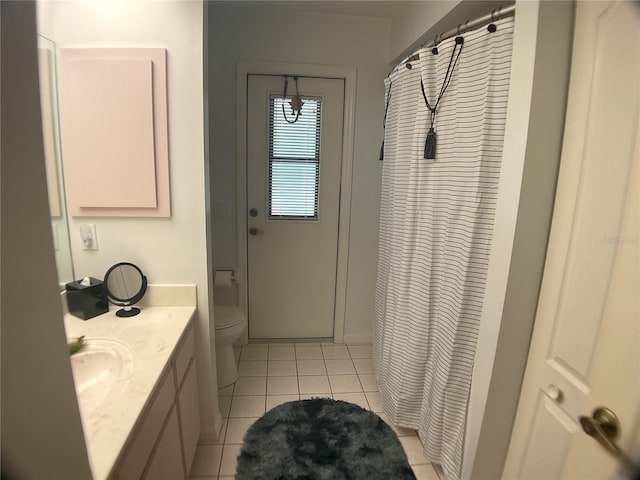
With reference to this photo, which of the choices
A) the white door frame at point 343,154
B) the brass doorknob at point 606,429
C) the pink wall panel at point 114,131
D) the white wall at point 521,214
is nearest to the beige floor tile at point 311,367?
the white door frame at point 343,154

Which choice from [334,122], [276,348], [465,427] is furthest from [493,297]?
[276,348]

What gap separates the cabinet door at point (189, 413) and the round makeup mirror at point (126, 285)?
1.31 feet

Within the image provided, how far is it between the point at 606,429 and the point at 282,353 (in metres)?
2.17

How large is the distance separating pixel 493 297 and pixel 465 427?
62cm

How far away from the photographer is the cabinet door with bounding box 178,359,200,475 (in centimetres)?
137

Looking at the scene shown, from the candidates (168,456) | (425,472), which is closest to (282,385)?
(425,472)

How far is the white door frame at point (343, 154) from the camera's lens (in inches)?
91.6

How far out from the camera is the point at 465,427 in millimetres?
1396

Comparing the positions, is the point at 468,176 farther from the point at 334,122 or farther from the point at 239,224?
the point at 239,224

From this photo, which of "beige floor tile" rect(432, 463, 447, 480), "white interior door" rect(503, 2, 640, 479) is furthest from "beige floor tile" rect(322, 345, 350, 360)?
"white interior door" rect(503, 2, 640, 479)

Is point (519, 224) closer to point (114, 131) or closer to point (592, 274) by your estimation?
point (592, 274)

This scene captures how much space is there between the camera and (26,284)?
1.10 feet

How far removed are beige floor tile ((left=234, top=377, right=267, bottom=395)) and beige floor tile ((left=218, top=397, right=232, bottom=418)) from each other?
0.28 ft

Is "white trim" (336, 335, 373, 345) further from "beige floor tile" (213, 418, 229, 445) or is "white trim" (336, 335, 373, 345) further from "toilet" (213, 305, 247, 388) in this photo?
"beige floor tile" (213, 418, 229, 445)
